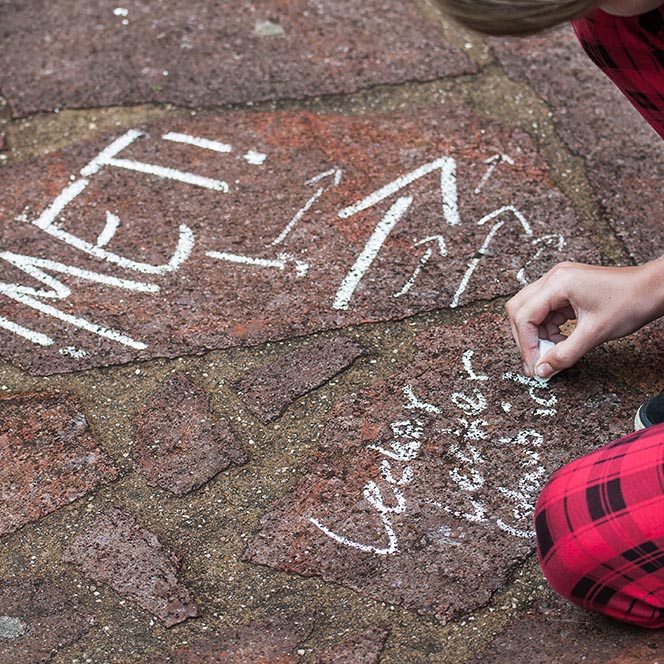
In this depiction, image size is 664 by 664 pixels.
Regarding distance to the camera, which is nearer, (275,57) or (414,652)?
(414,652)

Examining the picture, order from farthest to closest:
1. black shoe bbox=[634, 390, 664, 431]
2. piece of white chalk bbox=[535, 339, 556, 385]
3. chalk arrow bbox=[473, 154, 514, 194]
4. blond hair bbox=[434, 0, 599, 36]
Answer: chalk arrow bbox=[473, 154, 514, 194] < piece of white chalk bbox=[535, 339, 556, 385] < black shoe bbox=[634, 390, 664, 431] < blond hair bbox=[434, 0, 599, 36]

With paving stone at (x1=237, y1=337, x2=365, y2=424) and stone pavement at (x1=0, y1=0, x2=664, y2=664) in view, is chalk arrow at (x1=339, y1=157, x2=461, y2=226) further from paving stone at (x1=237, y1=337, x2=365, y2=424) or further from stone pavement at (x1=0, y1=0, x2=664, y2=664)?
paving stone at (x1=237, y1=337, x2=365, y2=424)

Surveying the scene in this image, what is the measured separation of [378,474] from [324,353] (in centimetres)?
27

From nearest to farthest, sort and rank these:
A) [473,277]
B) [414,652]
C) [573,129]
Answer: [414,652], [473,277], [573,129]

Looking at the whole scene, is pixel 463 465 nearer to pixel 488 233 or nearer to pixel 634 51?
pixel 488 233

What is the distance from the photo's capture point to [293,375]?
174 centimetres

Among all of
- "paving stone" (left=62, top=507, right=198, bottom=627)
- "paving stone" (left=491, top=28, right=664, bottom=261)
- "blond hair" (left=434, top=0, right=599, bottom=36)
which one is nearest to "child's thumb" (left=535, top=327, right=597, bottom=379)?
"paving stone" (left=491, top=28, right=664, bottom=261)

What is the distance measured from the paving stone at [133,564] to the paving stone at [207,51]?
107 centimetres

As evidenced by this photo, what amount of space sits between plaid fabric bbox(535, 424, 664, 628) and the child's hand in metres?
0.24

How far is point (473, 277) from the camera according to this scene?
74.5 inches

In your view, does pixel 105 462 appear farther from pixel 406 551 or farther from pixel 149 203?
pixel 149 203

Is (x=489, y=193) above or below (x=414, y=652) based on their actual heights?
above

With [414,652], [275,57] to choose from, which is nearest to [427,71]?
[275,57]

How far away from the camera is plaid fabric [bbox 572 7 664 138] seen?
153 centimetres
